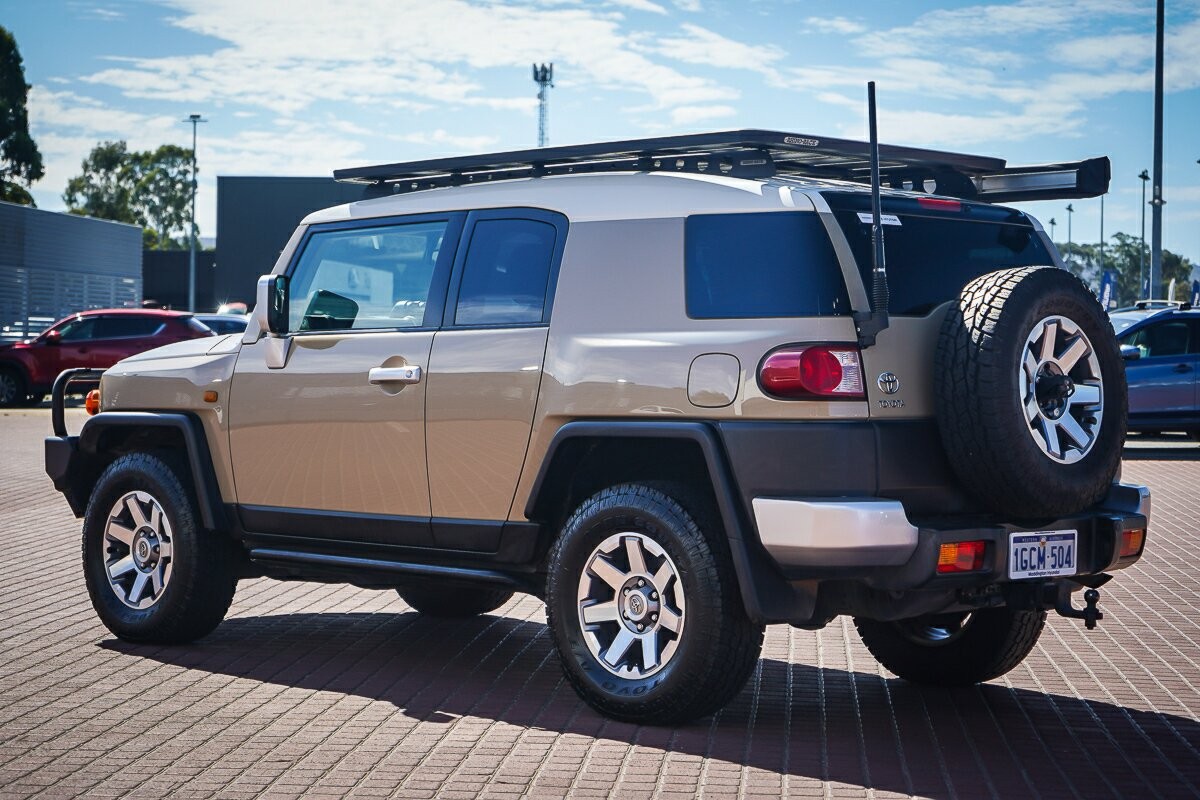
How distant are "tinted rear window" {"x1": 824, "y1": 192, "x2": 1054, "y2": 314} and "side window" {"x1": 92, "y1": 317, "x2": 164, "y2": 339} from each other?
78.0ft

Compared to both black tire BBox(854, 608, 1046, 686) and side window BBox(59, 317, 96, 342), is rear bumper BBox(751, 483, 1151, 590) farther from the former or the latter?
side window BBox(59, 317, 96, 342)

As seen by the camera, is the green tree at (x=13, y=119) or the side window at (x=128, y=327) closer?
the side window at (x=128, y=327)

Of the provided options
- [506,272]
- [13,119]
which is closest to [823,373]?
[506,272]

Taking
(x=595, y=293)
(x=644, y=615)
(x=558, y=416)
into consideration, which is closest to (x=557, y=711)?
(x=644, y=615)

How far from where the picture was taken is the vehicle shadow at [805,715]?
17.3 feet

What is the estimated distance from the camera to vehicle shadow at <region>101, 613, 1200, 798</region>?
5270 mm

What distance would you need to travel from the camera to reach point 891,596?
551 cm

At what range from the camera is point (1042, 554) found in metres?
5.62

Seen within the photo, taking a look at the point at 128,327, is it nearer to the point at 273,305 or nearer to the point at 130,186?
the point at 273,305

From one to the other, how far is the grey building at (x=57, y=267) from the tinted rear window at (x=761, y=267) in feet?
103

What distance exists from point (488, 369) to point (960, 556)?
2009mm

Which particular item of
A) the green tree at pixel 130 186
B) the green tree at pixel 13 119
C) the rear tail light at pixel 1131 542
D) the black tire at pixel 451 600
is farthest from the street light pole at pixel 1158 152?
the green tree at pixel 130 186

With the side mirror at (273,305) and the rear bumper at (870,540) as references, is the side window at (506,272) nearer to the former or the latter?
the side mirror at (273,305)

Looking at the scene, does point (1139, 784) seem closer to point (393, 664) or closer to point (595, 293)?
A: point (595, 293)
